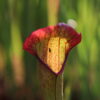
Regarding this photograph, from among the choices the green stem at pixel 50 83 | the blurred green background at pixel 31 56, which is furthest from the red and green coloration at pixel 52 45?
the blurred green background at pixel 31 56

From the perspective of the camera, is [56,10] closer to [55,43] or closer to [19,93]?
[19,93]

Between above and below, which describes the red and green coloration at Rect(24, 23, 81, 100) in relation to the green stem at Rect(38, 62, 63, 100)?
above

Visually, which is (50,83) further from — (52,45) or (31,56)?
(31,56)

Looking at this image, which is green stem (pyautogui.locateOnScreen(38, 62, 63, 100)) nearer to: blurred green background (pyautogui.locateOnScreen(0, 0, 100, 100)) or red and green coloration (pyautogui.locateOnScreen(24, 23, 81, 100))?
red and green coloration (pyautogui.locateOnScreen(24, 23, 81, 100))

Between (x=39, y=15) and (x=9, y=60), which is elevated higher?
(x=39, y=15)

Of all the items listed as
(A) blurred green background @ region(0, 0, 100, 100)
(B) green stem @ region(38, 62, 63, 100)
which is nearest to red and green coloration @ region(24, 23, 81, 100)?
(B) green stem @ region(38, 62, 63, 100)

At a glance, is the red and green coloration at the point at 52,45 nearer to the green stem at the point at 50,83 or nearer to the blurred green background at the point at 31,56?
the green stem at the point at 50,83

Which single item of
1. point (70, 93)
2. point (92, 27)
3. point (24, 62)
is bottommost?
point (70, 93)

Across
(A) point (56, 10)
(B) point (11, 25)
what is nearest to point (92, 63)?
(A) point (56, 10)
